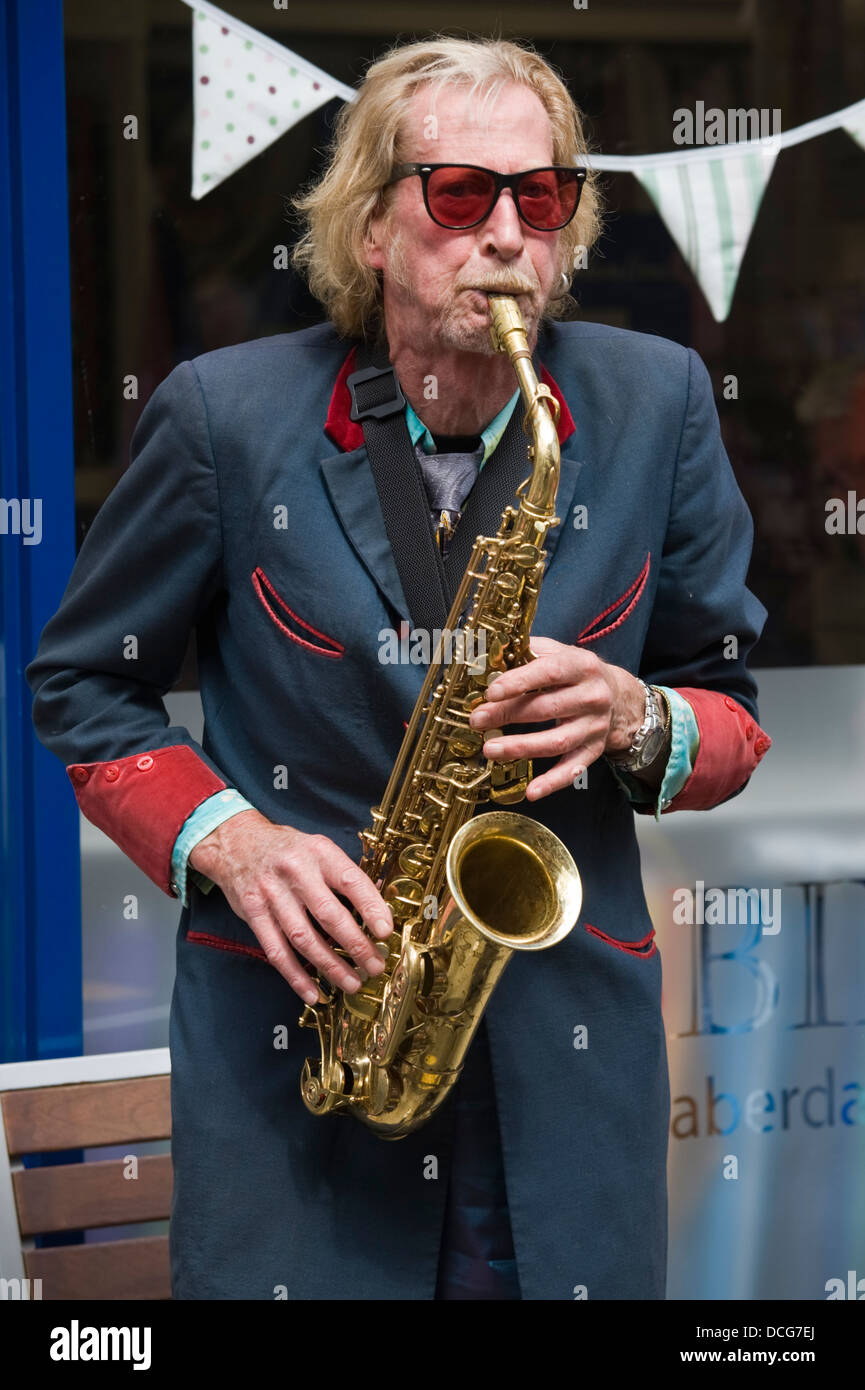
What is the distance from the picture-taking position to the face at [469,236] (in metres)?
1.61

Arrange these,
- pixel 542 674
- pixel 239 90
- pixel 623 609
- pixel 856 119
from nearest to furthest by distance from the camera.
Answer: pixel 542 674, pixel 623 609, pixel 239 90, pixel 856 119

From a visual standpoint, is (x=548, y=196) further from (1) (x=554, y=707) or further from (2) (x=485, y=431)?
(1) (x=554, y=707)

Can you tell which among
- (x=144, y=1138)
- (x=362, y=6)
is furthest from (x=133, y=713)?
(x=362, y=6)

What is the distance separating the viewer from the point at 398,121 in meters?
1.68

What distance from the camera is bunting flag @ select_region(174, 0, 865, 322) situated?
2.51 m

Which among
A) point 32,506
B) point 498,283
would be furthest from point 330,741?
point 32,506

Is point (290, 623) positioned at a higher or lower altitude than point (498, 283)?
lower

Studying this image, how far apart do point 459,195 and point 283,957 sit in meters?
0.88

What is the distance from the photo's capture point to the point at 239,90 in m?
2.53

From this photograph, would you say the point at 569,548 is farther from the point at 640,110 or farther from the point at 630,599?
the point at 640,110

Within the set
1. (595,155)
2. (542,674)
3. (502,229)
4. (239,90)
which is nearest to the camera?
(542,674)

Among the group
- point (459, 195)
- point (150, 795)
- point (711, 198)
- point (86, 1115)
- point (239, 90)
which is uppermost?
point (239, 90)

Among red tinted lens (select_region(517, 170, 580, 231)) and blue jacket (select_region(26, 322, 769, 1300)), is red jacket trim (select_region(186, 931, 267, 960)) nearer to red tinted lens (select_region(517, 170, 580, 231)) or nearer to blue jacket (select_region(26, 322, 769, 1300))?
blue jacket (select_region(26, 322, 769, 1300))

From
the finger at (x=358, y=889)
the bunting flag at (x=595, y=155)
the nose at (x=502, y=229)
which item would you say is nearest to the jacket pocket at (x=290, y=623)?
the finger at (x=358, y=889)
